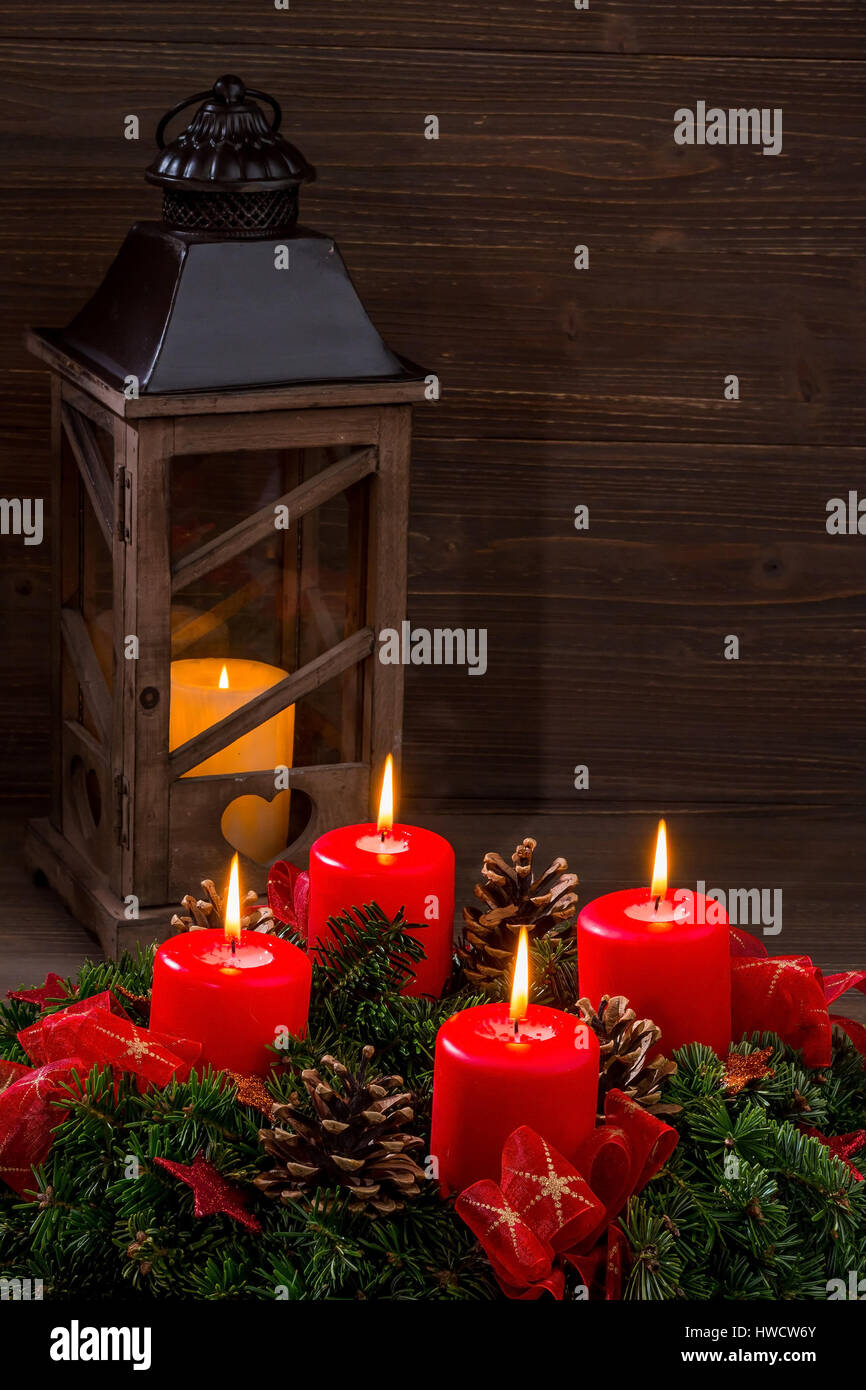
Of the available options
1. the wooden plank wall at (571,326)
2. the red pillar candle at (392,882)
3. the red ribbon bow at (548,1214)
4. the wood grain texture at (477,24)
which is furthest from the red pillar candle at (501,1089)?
the wood grain texture at (477,24)

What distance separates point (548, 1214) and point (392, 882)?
0.18 m

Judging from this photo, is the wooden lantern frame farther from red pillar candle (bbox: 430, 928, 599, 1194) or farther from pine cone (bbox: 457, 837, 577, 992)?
red pillar candle (bbox: 430, 928, 599, 1194)

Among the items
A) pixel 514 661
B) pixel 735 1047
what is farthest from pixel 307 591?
pixel 735 1047

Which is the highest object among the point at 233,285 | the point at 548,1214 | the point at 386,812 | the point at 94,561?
the point at 233,285

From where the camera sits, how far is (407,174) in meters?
1.14

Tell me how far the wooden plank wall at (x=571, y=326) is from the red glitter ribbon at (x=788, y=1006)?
1.75 ft

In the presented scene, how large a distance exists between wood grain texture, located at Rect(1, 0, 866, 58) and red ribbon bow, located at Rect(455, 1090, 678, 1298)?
82 cm

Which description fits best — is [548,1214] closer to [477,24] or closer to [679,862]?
[679,862]

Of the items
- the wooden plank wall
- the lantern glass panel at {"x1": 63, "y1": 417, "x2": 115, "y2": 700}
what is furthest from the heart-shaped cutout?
the wooden plank wall

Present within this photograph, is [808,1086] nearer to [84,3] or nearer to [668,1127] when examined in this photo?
[668,1127]

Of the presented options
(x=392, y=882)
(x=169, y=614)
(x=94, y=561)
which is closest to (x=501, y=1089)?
(x=392, y=882)

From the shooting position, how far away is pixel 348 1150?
56cm

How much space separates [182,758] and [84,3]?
0.52 m

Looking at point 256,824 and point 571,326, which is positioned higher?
point 571,326
